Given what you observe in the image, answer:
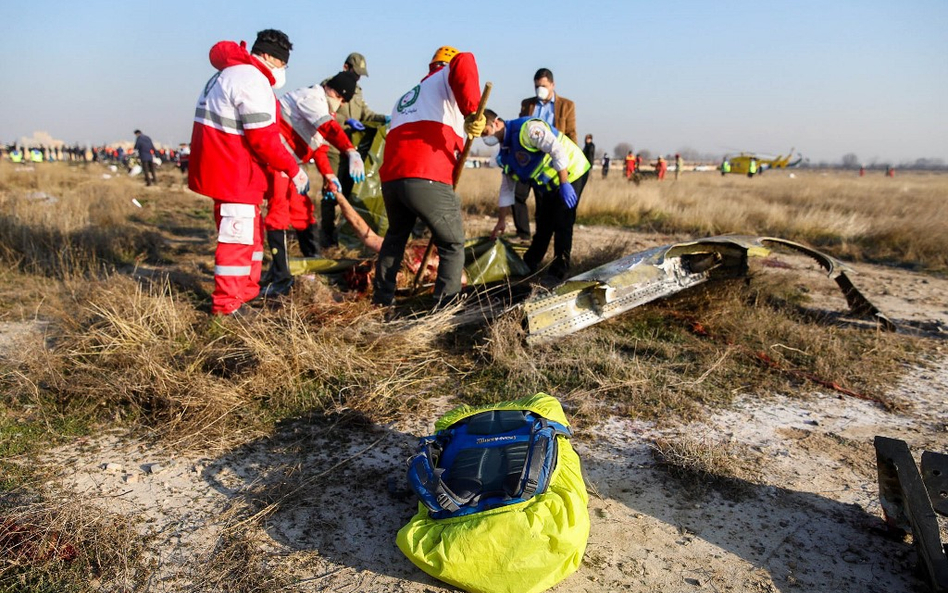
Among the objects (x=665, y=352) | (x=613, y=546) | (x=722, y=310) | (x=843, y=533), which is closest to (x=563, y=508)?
(x=613, y=546)

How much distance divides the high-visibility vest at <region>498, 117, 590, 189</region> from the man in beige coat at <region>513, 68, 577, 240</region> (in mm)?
1029

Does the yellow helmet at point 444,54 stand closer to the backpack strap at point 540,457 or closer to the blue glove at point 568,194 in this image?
the blue glove at point 568,194

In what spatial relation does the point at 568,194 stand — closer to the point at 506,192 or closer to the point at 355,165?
the point at 506,192

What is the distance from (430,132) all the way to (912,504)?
299 cm

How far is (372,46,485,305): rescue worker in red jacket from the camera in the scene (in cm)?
346

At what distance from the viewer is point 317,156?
4898mm

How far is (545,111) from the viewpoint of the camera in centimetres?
597

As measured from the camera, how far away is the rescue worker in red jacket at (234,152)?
11.4ft

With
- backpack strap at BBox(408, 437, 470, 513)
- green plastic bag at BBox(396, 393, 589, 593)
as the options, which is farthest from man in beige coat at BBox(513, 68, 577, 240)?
green plastic bag at BBox(396, 393, 589, 593)

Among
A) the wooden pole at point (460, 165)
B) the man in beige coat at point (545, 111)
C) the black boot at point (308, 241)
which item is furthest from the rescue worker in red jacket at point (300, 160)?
the man in beige coat at point (545, 111)

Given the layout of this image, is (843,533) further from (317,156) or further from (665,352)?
(317,156)

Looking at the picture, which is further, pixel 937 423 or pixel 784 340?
pixel 784 340

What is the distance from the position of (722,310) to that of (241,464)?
3.31 m

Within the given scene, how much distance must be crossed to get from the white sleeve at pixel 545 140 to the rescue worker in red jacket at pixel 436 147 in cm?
70
